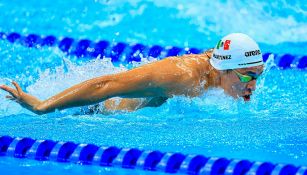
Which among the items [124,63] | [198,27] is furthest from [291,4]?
[124,63]

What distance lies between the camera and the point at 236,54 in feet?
13.9

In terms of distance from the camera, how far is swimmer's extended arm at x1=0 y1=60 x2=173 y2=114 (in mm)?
3977

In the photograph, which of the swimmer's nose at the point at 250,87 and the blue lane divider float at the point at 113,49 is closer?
the swimmer's nose at the point at 250,87

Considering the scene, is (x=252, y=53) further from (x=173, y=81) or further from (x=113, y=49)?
(x=113, y=49)

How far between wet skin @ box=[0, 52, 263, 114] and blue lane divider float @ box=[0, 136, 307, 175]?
11.6 inches

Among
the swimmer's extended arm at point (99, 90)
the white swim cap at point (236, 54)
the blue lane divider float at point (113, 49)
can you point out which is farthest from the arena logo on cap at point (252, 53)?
the blue lane divider float at point (113, 49)

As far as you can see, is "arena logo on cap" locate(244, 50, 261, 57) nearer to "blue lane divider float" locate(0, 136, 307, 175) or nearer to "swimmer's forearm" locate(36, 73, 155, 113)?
"swimmer's forearm" locate(36, 73, 155, 113)

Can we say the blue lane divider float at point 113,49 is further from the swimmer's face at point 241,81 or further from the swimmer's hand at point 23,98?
the swimmer's hand at point 23,98

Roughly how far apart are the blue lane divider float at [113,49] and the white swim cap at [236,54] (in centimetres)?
161

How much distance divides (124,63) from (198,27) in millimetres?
1208

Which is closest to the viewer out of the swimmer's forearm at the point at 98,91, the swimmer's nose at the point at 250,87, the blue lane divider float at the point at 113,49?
the swimmer's forearm at the point at 98,91

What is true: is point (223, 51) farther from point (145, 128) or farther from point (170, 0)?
point (170, 0)

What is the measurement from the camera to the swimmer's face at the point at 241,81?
13.7 ft

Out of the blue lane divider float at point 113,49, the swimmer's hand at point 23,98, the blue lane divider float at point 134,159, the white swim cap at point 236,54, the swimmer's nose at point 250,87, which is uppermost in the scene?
the blue lane divider float at point 113,49
